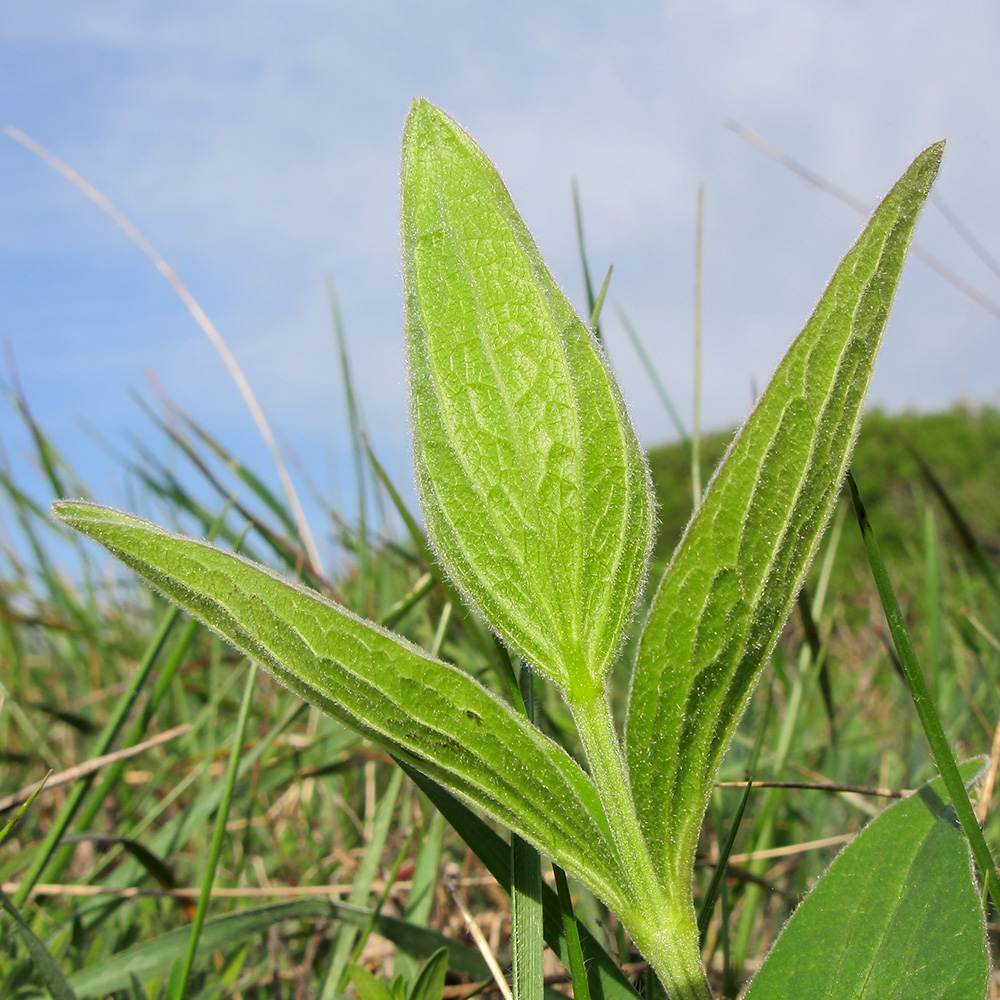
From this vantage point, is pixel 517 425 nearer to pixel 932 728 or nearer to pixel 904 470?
pixel 932 728

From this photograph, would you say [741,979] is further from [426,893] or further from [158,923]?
[158,923]

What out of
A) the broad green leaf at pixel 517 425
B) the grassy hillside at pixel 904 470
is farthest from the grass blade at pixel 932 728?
the grassy hillside at pixel 904 470

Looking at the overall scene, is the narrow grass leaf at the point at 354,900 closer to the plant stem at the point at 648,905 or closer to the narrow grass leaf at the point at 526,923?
the narrow grass leaf at the point at 526,923

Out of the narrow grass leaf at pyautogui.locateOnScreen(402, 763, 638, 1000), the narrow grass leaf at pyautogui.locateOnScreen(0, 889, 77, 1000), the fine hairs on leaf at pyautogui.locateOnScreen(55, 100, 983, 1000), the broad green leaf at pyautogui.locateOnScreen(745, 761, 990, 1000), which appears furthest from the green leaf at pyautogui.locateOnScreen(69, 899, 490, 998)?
the broad green leaf at pyautogui.locateOnScreen(745, 761, 990, 1000)

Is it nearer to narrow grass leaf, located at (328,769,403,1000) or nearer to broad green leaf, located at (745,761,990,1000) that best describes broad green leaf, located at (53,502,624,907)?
broad green leaf, located at (745,761,990,1000)

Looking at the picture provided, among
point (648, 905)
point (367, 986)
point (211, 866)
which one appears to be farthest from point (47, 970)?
point (648, 905)

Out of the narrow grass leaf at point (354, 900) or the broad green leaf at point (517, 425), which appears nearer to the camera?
the broad green leaf at point (517, 425)

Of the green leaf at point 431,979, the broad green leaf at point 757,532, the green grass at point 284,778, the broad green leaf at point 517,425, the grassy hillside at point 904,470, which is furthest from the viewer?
the grassy hillside at point 904,470
